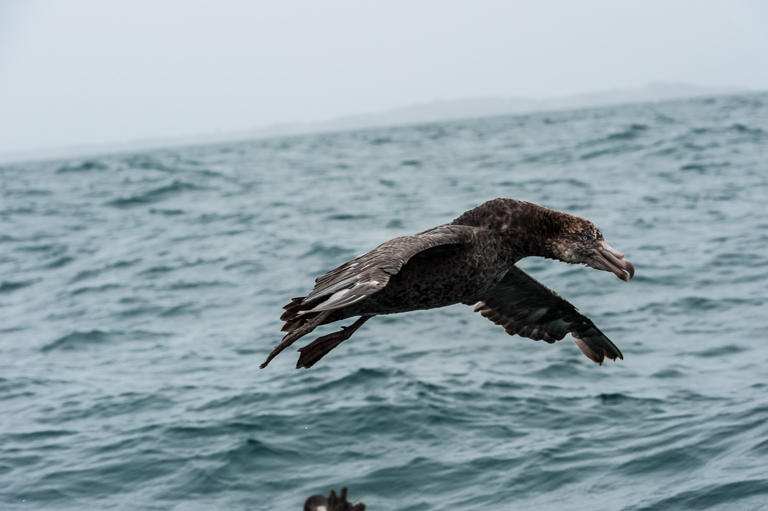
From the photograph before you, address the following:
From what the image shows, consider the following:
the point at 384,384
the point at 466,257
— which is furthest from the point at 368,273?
the point at 384,384

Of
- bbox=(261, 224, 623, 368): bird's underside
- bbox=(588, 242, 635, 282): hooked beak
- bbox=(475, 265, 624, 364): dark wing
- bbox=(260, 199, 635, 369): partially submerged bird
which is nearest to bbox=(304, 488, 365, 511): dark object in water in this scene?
bbox=(261, 224, 623, 368): bird's underside

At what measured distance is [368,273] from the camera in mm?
4711

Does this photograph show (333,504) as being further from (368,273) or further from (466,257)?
(466,257)

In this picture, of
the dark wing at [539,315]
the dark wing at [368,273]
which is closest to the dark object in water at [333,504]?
the dark wing at [368,273]

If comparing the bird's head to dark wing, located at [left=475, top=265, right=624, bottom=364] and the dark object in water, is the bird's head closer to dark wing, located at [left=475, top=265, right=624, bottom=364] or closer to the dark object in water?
dark wing, located at [left=475, top=265, right=624, bottom=364]

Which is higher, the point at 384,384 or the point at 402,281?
the point at 402,281

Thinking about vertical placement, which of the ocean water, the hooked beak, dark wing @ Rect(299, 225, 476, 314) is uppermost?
dark wing @ Rect(299, 225, 476, 314)

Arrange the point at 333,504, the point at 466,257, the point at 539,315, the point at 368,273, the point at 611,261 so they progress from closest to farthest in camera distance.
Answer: the point at 333,504
the point at 368,273
the point at 611,261
the point at 466,257
the point at 539,315

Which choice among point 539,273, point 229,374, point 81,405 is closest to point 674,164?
point 539,273

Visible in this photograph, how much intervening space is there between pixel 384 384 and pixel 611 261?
15.7 feet

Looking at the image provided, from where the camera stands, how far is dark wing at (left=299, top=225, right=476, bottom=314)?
4.49m

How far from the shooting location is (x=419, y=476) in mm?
7586

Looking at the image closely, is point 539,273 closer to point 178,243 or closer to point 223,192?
point 178,243

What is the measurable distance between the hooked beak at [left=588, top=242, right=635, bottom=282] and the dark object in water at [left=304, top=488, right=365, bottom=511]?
264 cm
